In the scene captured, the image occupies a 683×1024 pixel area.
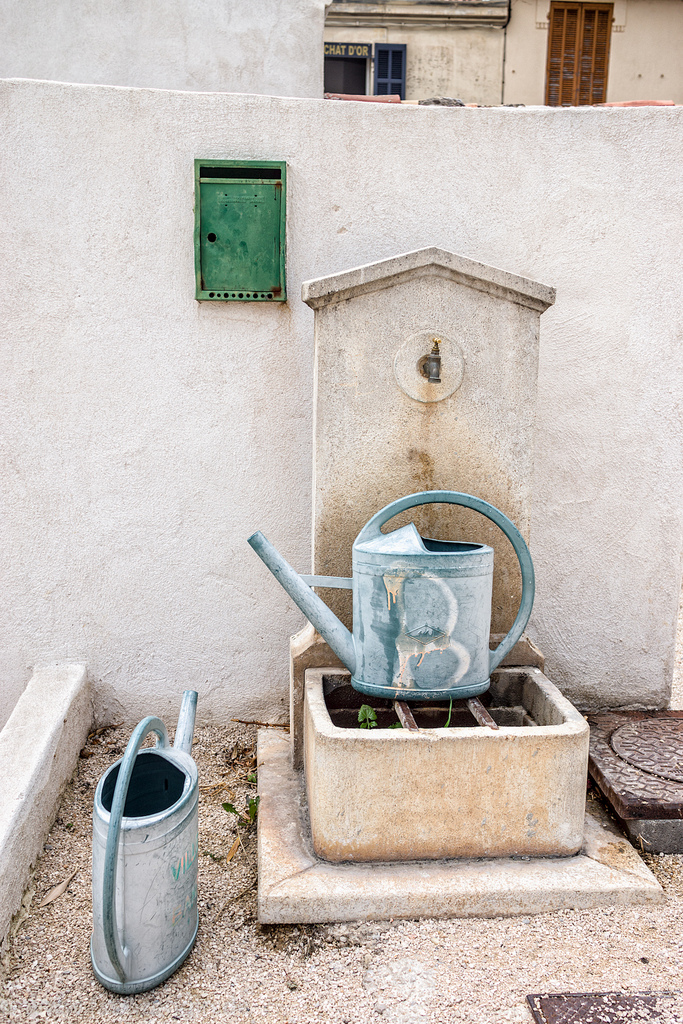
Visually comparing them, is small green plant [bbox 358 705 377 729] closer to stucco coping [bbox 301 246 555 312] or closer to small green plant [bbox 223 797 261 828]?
small green plant [bbox 223 797 261 828]

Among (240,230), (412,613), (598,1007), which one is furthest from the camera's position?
(240,230)

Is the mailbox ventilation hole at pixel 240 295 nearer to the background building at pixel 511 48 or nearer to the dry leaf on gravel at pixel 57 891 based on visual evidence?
the dry leaf on gravel at pixel 57 891

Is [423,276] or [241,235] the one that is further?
[241,235]

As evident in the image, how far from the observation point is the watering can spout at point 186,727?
77.4 inches

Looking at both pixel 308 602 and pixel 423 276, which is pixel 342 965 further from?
pixel 423 276

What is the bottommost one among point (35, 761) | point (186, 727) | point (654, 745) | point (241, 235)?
point (654, 745)

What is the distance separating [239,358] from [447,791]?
1.77 metres

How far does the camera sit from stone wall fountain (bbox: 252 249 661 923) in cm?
200

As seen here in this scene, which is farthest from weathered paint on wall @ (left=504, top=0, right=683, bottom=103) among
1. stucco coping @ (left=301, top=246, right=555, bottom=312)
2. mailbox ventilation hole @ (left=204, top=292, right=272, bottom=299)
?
stucco coping @ (left=301, top=246, right=555, bottom=312)

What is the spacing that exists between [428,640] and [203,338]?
151 cm

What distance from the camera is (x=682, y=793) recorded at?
2318 millimetres

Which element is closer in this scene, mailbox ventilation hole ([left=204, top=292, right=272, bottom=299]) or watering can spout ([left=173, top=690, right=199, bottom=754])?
watering can spout ([left=173, top=690, right=199, bottom=754])

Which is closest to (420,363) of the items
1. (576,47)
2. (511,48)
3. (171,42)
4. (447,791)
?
(447,791)

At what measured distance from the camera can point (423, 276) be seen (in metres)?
2.47
